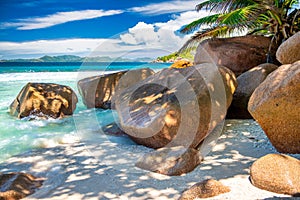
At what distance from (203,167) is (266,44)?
6.35 meters

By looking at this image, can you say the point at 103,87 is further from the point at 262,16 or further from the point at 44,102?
the point at 262,16

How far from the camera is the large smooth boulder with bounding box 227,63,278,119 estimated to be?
6129mm

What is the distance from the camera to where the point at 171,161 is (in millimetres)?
3924

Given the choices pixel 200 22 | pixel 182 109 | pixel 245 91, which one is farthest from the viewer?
pixel 200 22

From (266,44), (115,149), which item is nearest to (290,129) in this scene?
(115,149)

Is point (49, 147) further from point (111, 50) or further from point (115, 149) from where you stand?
point (111, 50)

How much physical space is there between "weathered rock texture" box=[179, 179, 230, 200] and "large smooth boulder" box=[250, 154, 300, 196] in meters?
0.40

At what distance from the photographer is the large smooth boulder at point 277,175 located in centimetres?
310

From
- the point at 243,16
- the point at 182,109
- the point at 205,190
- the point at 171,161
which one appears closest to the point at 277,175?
the point at 205,190

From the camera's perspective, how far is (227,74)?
519 centimetres

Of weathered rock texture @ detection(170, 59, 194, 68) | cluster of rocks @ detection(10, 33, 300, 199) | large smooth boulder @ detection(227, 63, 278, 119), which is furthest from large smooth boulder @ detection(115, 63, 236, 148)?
weathered rock texture @ detection(170, 59, 194, 68)

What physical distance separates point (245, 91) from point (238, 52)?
280cm

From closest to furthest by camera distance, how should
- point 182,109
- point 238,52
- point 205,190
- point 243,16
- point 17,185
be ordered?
point 205,190 < point 17,185 < point 182,109 < point 243,16 < point 238,52

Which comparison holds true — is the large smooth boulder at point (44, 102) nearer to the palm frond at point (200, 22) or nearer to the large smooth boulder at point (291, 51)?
the palm frond at point (200, 22)
